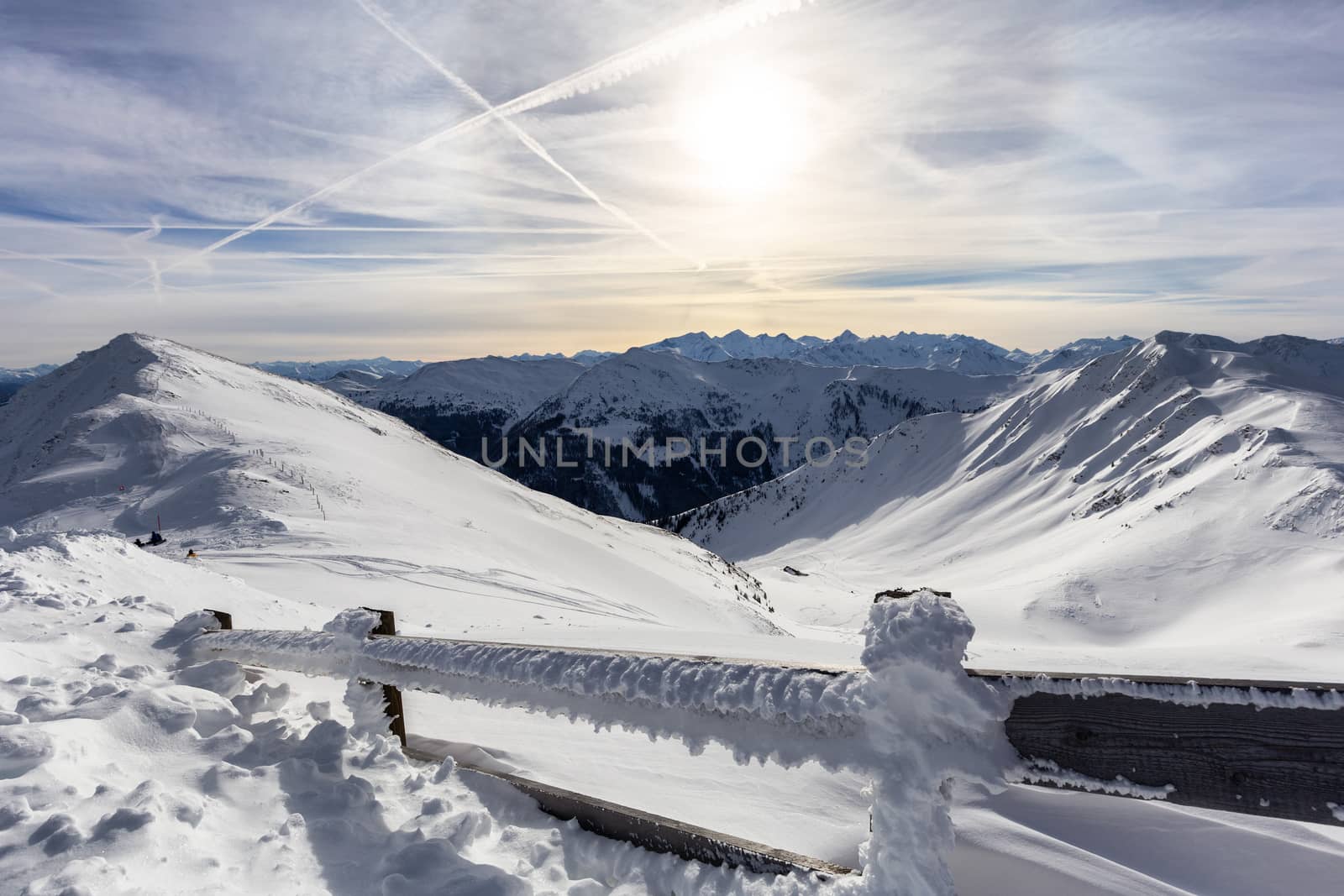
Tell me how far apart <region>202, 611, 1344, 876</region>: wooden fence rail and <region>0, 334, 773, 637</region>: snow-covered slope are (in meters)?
10.7

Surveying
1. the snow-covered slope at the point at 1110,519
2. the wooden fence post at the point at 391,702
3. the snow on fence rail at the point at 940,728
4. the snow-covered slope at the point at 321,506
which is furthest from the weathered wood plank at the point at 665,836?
the snow-covered slope at the point at 1110,519

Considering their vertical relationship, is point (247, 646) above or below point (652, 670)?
below

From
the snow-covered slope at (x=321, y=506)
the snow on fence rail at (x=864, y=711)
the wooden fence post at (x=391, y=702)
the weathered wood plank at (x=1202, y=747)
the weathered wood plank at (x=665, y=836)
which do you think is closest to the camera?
the weathered wood plank at (x=1202, y=747)

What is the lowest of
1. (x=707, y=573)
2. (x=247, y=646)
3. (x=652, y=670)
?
(x=707, y=573)

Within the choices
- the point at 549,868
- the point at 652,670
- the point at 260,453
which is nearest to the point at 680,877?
the point at 549,868

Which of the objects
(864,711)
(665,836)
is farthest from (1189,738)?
(665,836)

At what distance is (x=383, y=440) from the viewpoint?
143 feet

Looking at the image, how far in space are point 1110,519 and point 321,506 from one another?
297 ft

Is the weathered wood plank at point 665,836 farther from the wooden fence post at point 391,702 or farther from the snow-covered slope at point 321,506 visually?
the snow-covered slope at point 321,506

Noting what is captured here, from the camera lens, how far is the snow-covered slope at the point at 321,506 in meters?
17.5

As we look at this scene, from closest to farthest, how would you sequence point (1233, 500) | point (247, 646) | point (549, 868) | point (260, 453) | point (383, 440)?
point (549, 868) < point (247, 646) < point (260, 453) < point (383, 440) < point (1233, 500)

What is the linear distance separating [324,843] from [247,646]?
6.88 feet

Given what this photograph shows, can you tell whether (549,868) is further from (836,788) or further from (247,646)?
(247,646)

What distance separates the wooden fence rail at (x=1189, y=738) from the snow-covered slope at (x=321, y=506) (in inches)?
420
